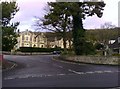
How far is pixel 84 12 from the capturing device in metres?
48.4

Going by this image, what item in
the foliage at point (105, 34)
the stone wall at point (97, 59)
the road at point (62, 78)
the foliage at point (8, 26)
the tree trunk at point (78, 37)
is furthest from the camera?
the foliage at point (105, 34)

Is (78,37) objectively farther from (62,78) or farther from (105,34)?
(105,34)

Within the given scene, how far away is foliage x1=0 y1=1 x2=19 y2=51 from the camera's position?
36000 millimetres

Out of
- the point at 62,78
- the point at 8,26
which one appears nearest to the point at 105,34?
the point at 8,26

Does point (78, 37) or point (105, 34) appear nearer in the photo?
point (78, 37)

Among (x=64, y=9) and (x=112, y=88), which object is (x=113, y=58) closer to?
(x=64, y=9)

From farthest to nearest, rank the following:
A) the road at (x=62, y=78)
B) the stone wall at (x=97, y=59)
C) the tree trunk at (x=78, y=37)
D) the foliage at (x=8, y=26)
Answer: the tree trunk at (x=78, y=37) < the stone wall at (x=97, y=59) < the foliage at (x=8, y=26) < the road at (x=62, y=78)

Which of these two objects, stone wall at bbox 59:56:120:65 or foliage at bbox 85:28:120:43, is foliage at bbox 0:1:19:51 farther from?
foliage at bbox 85:28:120:43

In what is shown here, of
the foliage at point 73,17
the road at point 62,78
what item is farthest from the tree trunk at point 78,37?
the road at point 62,78

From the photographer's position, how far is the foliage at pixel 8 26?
36000 millimetres

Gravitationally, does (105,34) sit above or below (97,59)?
above

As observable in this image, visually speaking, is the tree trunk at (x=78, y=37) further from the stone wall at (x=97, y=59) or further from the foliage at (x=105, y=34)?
the foliage at (x=105, y=34)

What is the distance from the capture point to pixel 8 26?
3753cm

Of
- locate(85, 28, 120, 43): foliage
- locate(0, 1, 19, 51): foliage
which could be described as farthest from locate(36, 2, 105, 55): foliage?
locate(85, 28, 120, 43): foliage
